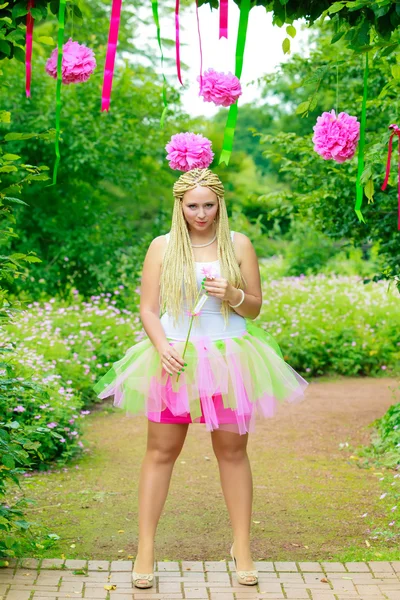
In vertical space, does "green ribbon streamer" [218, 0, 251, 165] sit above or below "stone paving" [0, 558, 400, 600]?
above

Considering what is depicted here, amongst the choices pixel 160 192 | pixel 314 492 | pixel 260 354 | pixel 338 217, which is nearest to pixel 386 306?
pixel 160 192

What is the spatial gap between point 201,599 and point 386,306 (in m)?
7.38

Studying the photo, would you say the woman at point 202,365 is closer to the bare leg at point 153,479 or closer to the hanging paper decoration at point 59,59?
the bare leg at point 153,479

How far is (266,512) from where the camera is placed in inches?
191

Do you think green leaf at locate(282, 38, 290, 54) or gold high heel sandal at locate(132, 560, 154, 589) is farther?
green leaf at locate(282, 38, 290, 54)

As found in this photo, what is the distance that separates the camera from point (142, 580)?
3.55 meters

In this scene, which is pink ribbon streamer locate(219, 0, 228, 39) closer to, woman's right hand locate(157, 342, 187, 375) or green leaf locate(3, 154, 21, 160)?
green leaf locate(3, 154, 21, 160)

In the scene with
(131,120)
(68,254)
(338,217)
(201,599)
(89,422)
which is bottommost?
(89,422)

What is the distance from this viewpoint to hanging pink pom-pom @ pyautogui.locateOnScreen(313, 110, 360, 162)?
12.8 feet

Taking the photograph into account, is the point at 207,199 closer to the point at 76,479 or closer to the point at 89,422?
the point at 76,479

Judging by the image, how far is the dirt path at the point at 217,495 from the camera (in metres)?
4.26

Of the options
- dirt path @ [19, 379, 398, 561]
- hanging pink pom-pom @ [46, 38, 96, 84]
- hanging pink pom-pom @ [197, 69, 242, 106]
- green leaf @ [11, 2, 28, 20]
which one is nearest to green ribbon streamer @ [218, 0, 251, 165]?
hanging pink pom-pom @ [197, 69, 242, 106]

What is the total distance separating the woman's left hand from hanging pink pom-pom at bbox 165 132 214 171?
54 centimetres

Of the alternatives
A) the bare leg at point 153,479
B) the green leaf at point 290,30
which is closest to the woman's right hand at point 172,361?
the bare leg at point 153,479
